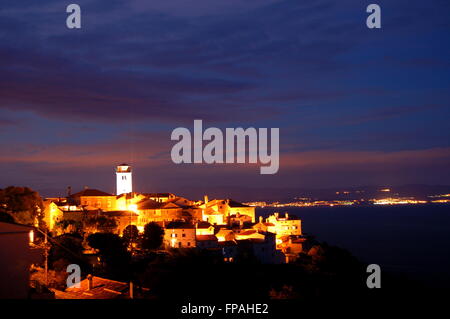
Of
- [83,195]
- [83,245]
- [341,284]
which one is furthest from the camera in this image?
[83,195]

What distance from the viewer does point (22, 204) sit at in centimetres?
2858

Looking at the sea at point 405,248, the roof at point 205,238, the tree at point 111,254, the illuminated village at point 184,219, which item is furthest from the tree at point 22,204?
the sea at point 405,248

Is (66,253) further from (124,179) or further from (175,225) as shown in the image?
(124,179)

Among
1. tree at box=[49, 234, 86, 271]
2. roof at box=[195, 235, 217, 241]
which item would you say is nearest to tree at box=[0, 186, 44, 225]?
tree at box=[49, 234, 86, 271]

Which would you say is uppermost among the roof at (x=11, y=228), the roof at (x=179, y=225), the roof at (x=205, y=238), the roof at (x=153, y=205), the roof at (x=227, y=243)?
the roof at (x=11, y=228)

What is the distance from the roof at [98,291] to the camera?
13136mm

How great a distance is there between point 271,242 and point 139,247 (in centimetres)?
852

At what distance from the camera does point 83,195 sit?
132ft

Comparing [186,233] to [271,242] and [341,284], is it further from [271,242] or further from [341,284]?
[341,284]

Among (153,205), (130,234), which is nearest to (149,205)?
(153,205)

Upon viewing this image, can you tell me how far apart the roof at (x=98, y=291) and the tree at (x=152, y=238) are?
14.4 m

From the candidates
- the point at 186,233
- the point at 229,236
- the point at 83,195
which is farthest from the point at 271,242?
the point at 83,195

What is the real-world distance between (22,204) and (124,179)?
1638cm

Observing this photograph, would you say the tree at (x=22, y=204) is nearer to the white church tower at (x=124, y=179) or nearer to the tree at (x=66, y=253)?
the tree at (x=66, y=253)
